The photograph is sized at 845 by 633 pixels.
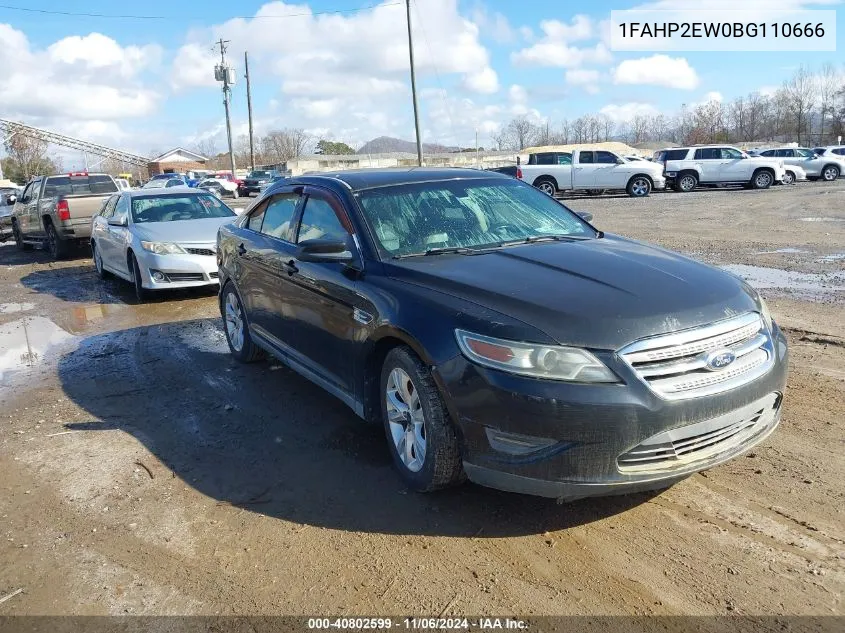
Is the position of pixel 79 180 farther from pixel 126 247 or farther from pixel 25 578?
pixel 25 578

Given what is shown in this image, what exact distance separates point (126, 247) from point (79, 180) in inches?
313

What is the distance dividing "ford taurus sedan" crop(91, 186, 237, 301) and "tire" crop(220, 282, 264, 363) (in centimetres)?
278

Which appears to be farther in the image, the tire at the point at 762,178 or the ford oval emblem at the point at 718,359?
the tire at the point at 762,178

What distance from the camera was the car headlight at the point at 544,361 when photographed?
3.02m

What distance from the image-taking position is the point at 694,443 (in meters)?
3.14

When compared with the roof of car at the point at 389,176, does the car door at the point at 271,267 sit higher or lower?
lower

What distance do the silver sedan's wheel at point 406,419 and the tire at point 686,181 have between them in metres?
26.6

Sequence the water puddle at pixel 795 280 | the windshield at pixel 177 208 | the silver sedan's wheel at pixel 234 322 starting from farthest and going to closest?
the windshield at pixel 177 208
the water puddle at pixel 795 280
the silver sedan's wheel at pixel 234 322

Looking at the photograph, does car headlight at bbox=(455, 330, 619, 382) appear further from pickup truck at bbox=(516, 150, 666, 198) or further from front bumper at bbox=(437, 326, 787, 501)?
pickup truck at bbox=(516, 150, 666, 198)

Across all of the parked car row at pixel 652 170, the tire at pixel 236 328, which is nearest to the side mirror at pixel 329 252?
the tire at pixel 236 328

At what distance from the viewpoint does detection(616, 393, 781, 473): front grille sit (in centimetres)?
305

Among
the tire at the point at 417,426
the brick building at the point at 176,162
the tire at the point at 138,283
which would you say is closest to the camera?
the tire at the point at 417,426

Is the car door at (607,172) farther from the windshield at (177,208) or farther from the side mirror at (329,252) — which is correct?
the side mirror at (329,252)

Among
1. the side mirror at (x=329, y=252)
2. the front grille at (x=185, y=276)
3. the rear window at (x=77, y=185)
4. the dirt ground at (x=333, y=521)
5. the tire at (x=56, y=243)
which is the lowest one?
the dirt ground at (x=333, y=521)
